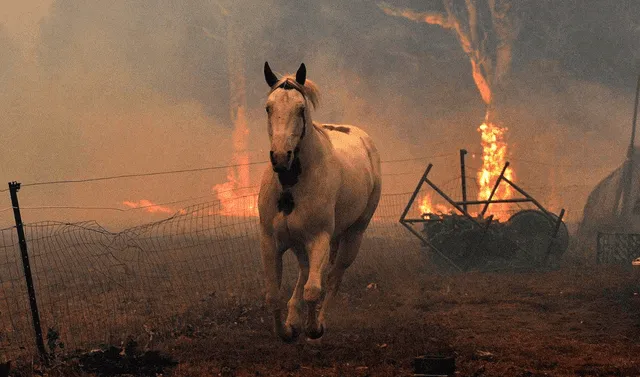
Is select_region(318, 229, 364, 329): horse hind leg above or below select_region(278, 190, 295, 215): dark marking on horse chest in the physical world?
below

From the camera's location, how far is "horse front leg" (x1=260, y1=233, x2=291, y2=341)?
29.8 ft

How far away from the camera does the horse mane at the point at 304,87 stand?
8.66 metres

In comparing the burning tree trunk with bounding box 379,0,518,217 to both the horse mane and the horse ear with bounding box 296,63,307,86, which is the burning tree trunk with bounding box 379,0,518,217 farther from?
the horse ear with bounding box 296,63,307,86

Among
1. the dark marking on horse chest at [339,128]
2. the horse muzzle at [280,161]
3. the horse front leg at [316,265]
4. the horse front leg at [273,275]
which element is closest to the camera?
the horse muzzle at [280,161]

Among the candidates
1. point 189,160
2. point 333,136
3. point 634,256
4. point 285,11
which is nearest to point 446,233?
point 634,256

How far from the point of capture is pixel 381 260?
62.1ft

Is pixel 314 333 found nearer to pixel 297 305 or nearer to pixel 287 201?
pixel 297 305

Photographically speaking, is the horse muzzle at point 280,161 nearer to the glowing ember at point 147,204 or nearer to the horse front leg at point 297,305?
the horse front leg at point 297,305

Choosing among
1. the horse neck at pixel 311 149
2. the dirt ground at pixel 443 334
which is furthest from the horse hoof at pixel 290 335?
the horse neck at pixel 311 149

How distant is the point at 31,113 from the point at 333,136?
1936 inches

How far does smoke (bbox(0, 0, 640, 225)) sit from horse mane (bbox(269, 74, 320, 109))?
4226cm

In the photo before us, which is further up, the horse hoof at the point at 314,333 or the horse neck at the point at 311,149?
the horse neck at the point at 311,149

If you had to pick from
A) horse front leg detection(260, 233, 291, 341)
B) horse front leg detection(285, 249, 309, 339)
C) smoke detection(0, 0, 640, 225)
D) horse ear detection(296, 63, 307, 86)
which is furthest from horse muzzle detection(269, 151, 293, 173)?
smoke detection(0, 0, 640, 225)

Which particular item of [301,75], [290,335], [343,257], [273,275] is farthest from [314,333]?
[301,75]
